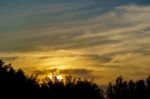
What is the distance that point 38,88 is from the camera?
68.0 metres

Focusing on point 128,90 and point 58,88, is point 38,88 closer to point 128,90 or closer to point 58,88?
point 58,88

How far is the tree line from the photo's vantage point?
5881 centimetres

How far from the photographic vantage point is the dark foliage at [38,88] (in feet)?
190

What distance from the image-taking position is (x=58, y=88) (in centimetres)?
7600

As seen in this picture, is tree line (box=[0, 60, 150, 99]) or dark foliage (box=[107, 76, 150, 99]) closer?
tree line (box=[0, 60, 150, 99])

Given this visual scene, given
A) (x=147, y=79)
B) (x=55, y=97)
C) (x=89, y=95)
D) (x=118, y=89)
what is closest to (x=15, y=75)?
(x=55, y=97)

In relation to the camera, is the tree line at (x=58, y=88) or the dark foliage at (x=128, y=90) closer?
the tree line at (x=58, y=88)

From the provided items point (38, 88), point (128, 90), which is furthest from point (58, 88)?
point (128, 90)

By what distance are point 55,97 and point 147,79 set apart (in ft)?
164

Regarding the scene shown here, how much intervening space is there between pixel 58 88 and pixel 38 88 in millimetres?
8357

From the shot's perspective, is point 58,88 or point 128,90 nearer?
point 58,88

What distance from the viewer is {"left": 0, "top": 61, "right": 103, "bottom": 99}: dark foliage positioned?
57.9 m

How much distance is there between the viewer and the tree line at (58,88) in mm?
58809

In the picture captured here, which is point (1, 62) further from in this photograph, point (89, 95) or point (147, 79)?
point (147, 79)
